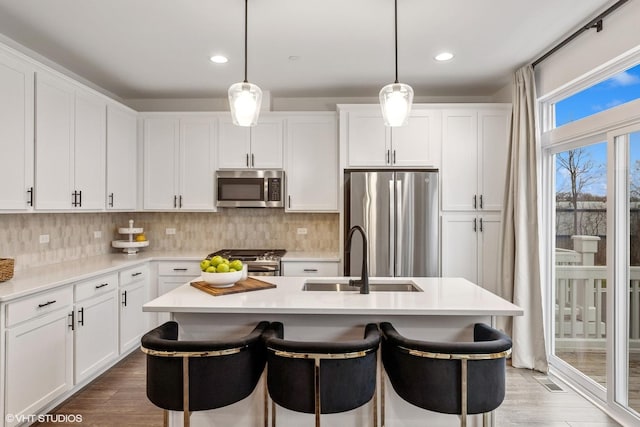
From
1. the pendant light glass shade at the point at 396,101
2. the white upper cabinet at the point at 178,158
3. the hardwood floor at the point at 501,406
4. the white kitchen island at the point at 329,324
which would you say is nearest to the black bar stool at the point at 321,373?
the white kitchen island at the point at 329,324

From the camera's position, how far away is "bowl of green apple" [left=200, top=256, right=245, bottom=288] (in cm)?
224

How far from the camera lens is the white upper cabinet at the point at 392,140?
3855 mm

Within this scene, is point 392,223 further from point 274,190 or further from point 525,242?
point 274,190

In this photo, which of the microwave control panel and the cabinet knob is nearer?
the cabinet knob

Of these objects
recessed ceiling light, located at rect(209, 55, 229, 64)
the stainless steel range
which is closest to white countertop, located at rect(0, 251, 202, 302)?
the stainless steel range

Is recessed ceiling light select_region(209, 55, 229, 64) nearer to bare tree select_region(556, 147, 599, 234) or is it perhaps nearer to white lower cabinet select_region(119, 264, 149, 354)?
white lower cabinet select_region(119, 264, 149, 354)

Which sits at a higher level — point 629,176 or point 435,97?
point 435,97

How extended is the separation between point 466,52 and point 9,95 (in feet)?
10.8

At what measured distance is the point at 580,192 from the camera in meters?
3.12

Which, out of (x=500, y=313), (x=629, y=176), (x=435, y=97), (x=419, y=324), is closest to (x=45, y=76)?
(x=419, y=324)

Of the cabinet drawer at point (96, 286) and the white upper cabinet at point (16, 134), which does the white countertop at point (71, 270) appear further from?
the white upper cabinet at point (16, 134)

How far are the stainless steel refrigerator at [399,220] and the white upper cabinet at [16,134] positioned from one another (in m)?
2.52

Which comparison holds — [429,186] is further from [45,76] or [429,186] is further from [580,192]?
[45,76]

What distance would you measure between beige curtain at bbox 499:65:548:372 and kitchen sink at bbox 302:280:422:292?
146 centimetres
